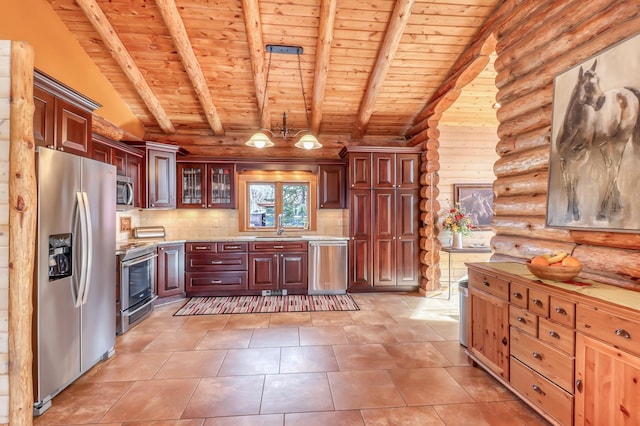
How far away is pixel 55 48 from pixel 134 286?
304cm

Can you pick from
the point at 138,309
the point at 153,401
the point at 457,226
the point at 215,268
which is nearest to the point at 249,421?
the point at 153,401

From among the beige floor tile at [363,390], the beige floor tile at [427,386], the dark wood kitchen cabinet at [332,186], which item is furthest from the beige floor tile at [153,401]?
the dark wood kitchen cabinet at [332,186]

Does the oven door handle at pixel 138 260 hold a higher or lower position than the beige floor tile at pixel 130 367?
higher

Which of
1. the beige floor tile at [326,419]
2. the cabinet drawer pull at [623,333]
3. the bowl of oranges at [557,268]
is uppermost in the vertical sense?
the bowl of oranges at [557,268]

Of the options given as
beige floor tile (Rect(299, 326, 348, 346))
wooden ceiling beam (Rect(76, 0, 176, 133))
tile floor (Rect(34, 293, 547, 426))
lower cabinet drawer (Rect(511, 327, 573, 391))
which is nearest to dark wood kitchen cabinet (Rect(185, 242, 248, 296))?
tile floor (Rect(34, 293, 547, 426))

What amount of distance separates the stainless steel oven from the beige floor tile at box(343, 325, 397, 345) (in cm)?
266

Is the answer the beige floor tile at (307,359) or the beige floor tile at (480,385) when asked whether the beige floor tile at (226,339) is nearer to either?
the beige floor tile at (307,359)

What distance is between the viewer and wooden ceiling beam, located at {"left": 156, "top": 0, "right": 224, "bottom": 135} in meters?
3.60

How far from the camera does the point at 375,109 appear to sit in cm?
554

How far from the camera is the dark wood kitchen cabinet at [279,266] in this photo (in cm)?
521

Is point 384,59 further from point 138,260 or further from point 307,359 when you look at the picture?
point 138,260

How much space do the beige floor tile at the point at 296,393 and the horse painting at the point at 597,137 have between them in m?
2.41

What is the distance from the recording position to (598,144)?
224cm

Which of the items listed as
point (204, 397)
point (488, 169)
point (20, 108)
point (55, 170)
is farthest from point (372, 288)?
point (20, 108)
